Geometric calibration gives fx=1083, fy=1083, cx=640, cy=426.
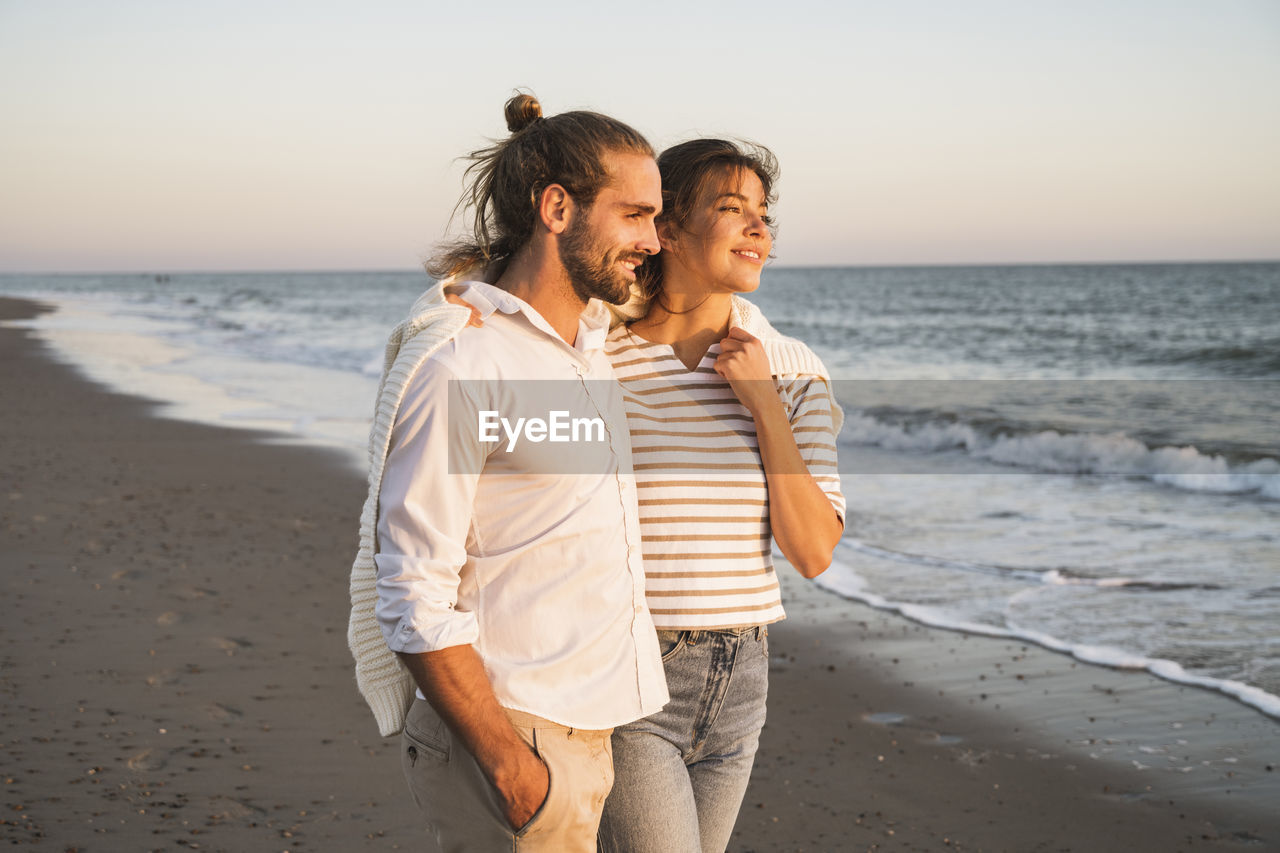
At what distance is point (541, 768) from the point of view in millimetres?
1849

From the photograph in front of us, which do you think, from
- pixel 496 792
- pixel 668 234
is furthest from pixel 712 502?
pixel 496 792

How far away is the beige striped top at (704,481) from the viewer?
7.42ft

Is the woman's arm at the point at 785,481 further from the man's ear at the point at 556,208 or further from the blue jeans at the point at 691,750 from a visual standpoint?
the man's ear at the point at 556,208

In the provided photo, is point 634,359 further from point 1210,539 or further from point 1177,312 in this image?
point 1177,312

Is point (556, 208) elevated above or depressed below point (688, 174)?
below

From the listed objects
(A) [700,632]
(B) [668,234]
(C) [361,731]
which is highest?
(B) [668,234]

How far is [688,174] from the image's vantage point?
252cm

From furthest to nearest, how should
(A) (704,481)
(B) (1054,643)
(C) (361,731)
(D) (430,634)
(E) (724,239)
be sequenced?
(B) (1054,643), (C) (361,731), (E) (724,239), (A) (704,481), (D) (430,634)

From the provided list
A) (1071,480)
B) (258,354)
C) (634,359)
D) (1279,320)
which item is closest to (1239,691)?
(634,359)

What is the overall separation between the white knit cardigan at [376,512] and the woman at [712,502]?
1.48ft

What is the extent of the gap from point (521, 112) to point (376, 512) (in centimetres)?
87

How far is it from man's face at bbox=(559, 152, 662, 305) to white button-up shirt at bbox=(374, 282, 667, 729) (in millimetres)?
132

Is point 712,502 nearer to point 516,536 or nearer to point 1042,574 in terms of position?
point 516,536

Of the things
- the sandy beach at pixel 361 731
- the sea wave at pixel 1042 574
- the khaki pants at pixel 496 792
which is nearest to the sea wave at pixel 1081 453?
the sea wave at pixel 1042 574
